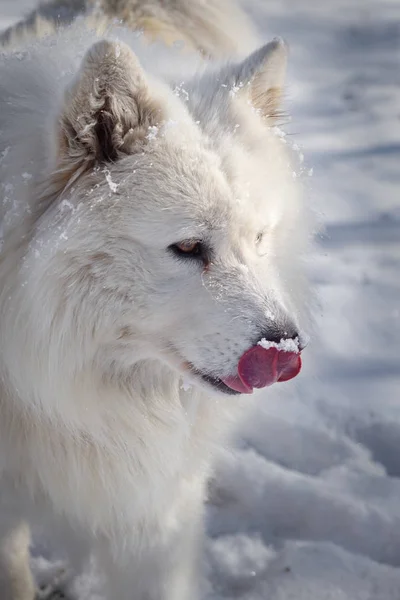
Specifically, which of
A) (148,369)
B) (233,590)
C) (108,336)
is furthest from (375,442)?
(108,336)

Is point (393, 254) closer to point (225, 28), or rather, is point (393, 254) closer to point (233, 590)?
point (225, 28)

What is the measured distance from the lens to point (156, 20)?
11.3 ft

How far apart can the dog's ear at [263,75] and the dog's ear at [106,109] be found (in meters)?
0.46

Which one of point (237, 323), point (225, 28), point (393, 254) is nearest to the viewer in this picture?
point (237, 323)

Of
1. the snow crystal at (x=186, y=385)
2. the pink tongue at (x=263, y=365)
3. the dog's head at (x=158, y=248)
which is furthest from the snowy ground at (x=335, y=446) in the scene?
the pink tongue at (x=263, y=365)

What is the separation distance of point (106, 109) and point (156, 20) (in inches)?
65.5

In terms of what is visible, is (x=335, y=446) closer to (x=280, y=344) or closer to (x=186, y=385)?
(x=186, y=385)

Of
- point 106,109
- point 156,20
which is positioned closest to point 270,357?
point 106,109

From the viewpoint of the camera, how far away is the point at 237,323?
2023mm

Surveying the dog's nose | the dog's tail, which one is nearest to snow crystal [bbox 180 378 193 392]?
the dog's nose

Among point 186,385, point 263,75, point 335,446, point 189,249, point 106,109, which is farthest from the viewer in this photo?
point 335,446

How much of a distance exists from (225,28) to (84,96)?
2162 millimetres

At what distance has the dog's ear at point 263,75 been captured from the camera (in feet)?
7.80

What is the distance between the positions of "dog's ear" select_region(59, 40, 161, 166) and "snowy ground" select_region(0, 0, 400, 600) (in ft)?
2.92
